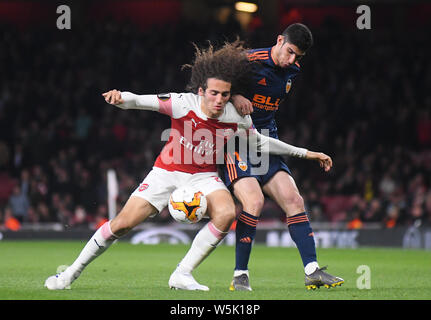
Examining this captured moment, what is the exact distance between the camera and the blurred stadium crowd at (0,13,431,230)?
1753 centimetres

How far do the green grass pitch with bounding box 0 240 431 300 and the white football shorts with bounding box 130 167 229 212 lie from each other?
75cm

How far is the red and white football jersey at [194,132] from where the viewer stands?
6.94 meters

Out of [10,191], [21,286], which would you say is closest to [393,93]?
[10,191]

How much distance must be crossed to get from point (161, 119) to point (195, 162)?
12.7 m

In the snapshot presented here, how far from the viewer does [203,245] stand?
6.92 metres

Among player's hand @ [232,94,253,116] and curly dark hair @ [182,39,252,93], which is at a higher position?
A: curly dark hair @ [182,39,252,93]

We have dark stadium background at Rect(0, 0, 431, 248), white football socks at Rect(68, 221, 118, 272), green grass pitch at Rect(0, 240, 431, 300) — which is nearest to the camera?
green grass pitch at Rect(0, 240, 431, 300)

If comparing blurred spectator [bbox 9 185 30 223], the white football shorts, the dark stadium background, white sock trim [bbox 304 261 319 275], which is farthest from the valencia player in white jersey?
blurred spectator [bbox 9 185 30 223]

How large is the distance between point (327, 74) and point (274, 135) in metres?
12.8

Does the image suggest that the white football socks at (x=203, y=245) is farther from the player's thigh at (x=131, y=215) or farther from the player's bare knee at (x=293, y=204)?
the player's bare knee at (x=293, y=204)

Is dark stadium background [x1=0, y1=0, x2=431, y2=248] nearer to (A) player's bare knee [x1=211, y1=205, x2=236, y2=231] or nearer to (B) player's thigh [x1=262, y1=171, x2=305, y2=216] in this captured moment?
(B) player's thigh [x1=262, y1=171, x2=305, y2=216]

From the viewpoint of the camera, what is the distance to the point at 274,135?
25.2 feet

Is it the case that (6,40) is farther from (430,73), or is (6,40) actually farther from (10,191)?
(430,73)

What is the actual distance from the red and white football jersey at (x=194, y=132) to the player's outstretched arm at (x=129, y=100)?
0.63 feet
